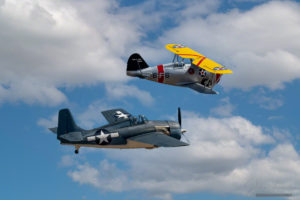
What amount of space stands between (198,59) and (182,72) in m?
2.19

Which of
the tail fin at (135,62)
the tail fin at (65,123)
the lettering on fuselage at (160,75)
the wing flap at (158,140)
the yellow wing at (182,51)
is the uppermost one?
the yellow wing at (182,51)

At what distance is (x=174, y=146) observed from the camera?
23891 mm

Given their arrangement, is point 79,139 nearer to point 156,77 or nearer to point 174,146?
point 174,146

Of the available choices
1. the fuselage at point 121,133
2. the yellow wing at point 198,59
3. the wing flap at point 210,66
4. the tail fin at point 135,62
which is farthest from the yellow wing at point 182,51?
the fuselage at point 121,133

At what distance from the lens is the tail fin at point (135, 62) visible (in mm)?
34031

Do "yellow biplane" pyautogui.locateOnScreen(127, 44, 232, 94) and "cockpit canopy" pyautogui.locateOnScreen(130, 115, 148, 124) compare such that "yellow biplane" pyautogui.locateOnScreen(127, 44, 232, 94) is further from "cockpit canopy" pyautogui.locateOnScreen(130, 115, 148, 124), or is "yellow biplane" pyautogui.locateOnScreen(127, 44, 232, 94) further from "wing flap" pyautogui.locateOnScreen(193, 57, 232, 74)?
"cockpit canopy" pyautogui.locateOnScreen(130, 115, 148, 124)

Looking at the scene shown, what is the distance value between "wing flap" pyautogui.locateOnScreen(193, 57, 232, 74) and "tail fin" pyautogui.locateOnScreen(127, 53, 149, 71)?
4579 mm

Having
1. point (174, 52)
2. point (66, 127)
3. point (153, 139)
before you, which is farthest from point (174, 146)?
point (174, 52)

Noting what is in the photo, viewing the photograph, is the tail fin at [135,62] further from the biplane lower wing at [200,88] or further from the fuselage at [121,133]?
the fuselage at [121,133]

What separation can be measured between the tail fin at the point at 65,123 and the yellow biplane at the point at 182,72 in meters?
9.94

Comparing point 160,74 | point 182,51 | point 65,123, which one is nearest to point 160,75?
point 160,74

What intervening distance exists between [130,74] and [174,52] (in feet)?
17.8

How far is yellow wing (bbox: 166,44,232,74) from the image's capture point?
3276cm

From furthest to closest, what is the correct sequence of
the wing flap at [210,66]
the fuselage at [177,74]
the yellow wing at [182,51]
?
the yellow wing at [182,51] → the fuselage at [177,74] → the wing flap at [210,66]
